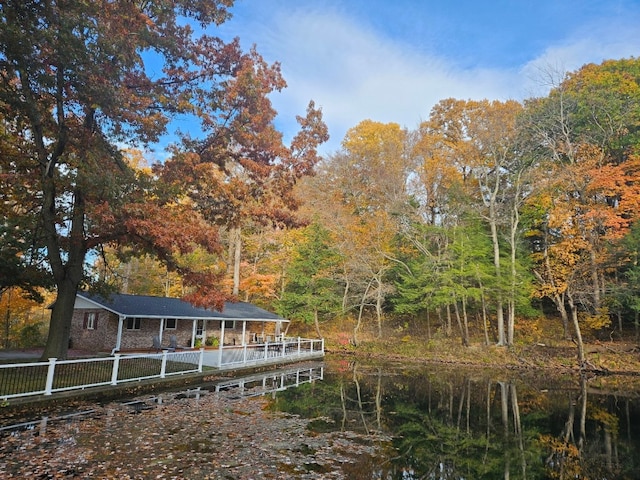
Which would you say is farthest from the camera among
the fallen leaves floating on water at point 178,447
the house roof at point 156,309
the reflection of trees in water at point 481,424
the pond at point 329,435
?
the house roof at point 156,309

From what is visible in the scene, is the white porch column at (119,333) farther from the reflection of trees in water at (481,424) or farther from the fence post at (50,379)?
the reflection of trees in water at (481,424)

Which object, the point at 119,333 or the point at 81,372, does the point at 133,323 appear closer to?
the point at 119,333

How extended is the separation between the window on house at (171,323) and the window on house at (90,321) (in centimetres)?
346

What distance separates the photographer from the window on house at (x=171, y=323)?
71.9 feet

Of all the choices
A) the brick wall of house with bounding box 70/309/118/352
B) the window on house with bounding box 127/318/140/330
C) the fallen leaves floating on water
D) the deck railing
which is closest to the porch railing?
the deck railing

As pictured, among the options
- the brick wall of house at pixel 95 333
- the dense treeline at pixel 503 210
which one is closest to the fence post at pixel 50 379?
the brick wall of house at pixel 95 333

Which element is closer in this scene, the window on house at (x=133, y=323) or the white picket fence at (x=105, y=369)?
the white picket fence at (x=105, y=369)

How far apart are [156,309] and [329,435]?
1535cm

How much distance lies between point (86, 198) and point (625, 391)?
2031 cm

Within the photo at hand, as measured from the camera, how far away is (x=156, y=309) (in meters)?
20.9

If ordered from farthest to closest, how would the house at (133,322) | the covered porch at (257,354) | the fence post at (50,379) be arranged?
the house at (133,322)
the covered porch at (257,354)
the fence post at (50,379)

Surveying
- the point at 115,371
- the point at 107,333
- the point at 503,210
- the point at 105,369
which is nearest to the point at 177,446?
the point at 115,371

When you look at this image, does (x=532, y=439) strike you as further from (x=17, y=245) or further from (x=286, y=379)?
(x=17, y=245)

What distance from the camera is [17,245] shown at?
492 inches
